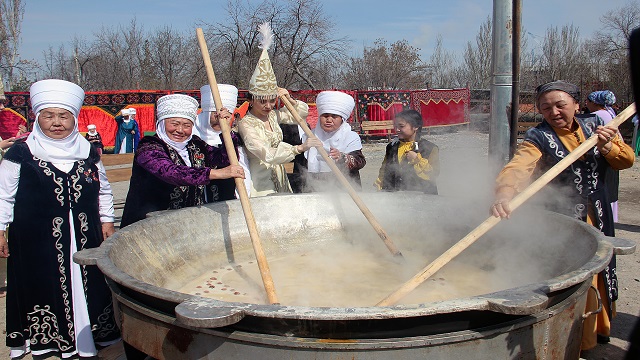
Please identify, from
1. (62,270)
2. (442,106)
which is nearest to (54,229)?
(62,270)

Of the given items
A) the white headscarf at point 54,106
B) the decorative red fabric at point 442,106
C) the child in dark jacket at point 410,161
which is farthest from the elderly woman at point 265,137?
the decorative red fabric at point 442,106

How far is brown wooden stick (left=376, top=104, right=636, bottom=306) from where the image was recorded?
2.06 m

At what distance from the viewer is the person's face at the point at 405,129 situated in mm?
4152

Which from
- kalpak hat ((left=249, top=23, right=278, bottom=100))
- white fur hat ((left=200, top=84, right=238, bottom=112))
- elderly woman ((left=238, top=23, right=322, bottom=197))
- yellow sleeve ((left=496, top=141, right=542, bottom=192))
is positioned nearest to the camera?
yellow sleeve ((left=496, top=141, right=542, bottom=192))

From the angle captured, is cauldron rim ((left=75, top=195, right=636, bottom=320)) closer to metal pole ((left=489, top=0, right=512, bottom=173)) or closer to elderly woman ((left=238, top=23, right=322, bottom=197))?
elderly woman ((left=238, top=23, right=322, bottom=197))

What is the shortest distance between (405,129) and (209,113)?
161 centimetres

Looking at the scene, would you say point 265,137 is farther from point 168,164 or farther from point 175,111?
point 168,164

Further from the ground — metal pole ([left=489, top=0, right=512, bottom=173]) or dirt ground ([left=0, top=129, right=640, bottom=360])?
metal pole ([left=489, top=0, right=512, bottom=173])

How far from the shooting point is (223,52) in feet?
76.2

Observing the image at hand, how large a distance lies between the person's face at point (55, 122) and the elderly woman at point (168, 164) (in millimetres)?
411

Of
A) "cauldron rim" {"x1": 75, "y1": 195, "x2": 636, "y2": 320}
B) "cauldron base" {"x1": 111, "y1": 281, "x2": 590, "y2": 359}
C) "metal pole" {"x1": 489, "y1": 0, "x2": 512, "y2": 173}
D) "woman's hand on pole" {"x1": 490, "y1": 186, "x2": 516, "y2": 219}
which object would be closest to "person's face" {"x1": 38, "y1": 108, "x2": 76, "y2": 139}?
"cauldron base" {"x1": 111, "y1": 281, "x2": 590, "y2": 359}

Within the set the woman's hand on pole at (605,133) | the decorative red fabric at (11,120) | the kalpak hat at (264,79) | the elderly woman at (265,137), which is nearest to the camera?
the woman's hand on pole at (605,133)

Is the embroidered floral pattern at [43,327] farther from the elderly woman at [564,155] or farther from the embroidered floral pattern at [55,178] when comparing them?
the elderly woman at [564,155]

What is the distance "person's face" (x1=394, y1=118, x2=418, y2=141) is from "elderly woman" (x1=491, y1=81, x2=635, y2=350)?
1.41 meters
